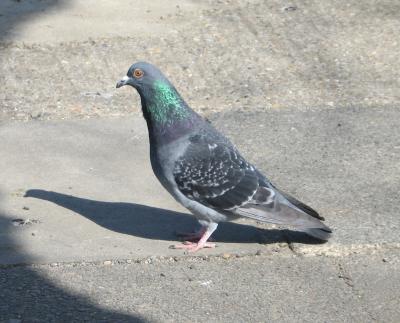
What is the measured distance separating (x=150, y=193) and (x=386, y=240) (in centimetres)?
161

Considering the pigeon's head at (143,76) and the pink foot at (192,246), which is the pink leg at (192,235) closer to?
the pink foot at (192,246)

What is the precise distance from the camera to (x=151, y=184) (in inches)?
262

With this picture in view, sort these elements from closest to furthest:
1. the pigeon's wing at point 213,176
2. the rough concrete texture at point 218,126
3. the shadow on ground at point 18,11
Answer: the rough concrete texture at point 218,126, the pigeon's wing at point 213,176, the shadow on ground at point 18,11

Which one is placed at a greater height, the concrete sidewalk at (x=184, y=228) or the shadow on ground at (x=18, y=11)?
the concrete sidewalk at (x=184, y=228)

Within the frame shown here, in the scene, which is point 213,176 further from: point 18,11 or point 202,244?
point 18,11

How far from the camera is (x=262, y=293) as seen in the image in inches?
209

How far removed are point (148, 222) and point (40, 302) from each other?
3.89ft

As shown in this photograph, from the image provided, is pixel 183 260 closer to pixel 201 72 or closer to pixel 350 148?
pixel 350 148

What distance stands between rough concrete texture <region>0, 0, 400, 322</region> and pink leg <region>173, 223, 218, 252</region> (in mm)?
58

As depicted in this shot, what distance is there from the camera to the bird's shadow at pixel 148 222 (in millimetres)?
5996

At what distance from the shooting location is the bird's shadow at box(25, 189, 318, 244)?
6.00 m

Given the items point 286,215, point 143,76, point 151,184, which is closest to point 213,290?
point 286,215

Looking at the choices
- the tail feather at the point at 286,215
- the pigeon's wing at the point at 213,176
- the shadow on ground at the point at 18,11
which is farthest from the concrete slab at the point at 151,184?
the shadow on ground at the point at 18,11

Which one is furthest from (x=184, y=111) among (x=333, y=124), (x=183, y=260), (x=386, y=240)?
(x=333, y=124)
